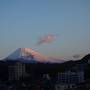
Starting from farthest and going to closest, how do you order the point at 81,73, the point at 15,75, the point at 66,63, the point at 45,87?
the point at 66,63, the point at 15,75, the point at 81,73, the point at 45,87

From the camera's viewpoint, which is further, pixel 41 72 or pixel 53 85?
pixel 41 72

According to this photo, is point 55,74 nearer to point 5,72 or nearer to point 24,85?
point 5,72

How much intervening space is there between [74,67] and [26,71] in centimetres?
469

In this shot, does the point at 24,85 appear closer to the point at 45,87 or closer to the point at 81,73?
the point at 45,87

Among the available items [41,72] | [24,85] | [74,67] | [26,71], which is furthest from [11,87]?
[74,67]

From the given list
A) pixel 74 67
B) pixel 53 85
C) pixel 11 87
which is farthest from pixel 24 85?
pixel 74 67

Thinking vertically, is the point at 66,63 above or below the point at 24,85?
above

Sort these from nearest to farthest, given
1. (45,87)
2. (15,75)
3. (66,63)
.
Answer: (45,87) < (15,75) < (66,63)

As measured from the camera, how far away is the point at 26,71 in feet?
85.1

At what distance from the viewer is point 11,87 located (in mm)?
17875

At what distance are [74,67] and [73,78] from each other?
4.35 m

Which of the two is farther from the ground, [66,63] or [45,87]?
[66,63]

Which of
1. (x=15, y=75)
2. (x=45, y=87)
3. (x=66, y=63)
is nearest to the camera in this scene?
(x=45, y=87)

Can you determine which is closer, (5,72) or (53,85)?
(53,85)
